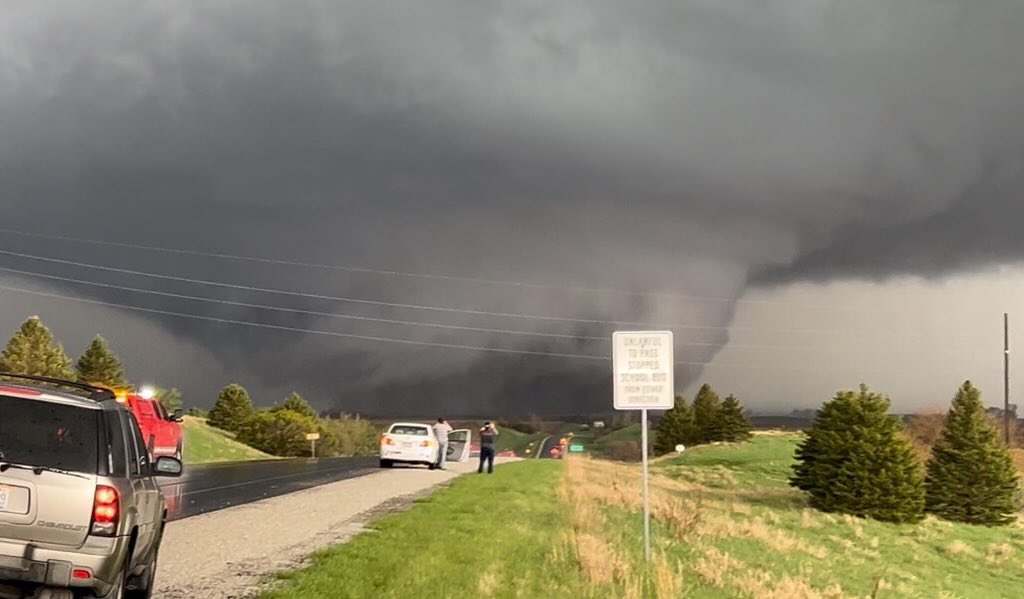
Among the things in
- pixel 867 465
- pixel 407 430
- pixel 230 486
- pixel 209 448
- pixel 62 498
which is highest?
pixel 62 498

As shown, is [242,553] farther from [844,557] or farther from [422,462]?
[844,557]

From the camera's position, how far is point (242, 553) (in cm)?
1273

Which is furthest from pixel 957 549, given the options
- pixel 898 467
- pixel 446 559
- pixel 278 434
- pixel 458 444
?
pixel 278 434

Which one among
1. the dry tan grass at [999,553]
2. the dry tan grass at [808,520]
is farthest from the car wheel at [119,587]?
the dry tan grass at [999,553]

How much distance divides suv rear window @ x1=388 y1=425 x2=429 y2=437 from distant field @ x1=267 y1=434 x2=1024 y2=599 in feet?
11.8

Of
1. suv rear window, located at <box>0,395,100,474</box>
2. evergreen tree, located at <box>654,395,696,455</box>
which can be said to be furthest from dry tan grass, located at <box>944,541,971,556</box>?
evergreen tree, located at <box>654,395,696,455</box>

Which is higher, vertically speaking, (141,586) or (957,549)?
(141,586)

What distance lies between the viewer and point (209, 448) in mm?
63000

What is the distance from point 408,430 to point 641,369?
24.3 metres

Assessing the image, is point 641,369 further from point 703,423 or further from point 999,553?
point 703,423

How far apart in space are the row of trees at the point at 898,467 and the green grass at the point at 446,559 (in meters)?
34.6

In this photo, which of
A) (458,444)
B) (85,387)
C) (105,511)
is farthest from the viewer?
(458,444)

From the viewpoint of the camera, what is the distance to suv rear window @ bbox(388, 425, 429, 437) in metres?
37.8

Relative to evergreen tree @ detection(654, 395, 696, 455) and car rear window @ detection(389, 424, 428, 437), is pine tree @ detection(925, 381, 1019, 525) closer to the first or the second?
car rear window @ detection(389, 424, 428, 437)
